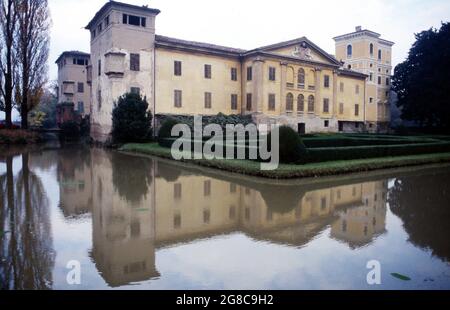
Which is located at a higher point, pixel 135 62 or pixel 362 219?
pixel 135 62

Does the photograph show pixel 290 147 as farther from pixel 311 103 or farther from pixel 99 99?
pixel 311 103

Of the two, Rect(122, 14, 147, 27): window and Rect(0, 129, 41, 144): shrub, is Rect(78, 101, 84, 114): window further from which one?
Rect(122, 14, 147, 27): window

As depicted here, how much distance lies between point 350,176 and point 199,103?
19817 mm

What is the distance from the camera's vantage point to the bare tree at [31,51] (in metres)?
30.0

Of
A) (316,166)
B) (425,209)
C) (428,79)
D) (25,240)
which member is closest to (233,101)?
(316,166)

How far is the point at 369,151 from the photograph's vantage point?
18359mm

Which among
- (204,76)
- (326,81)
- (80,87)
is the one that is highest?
(80,87)

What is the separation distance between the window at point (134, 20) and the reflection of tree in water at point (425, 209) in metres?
23.0

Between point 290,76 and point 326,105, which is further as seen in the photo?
point 326,105

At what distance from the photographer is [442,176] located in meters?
14.9

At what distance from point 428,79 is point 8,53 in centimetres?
4162

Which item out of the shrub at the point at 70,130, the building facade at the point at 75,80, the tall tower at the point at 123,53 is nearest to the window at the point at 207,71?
the tall tower at the point at 123,53

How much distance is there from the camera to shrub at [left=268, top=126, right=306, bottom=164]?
15242 mm
